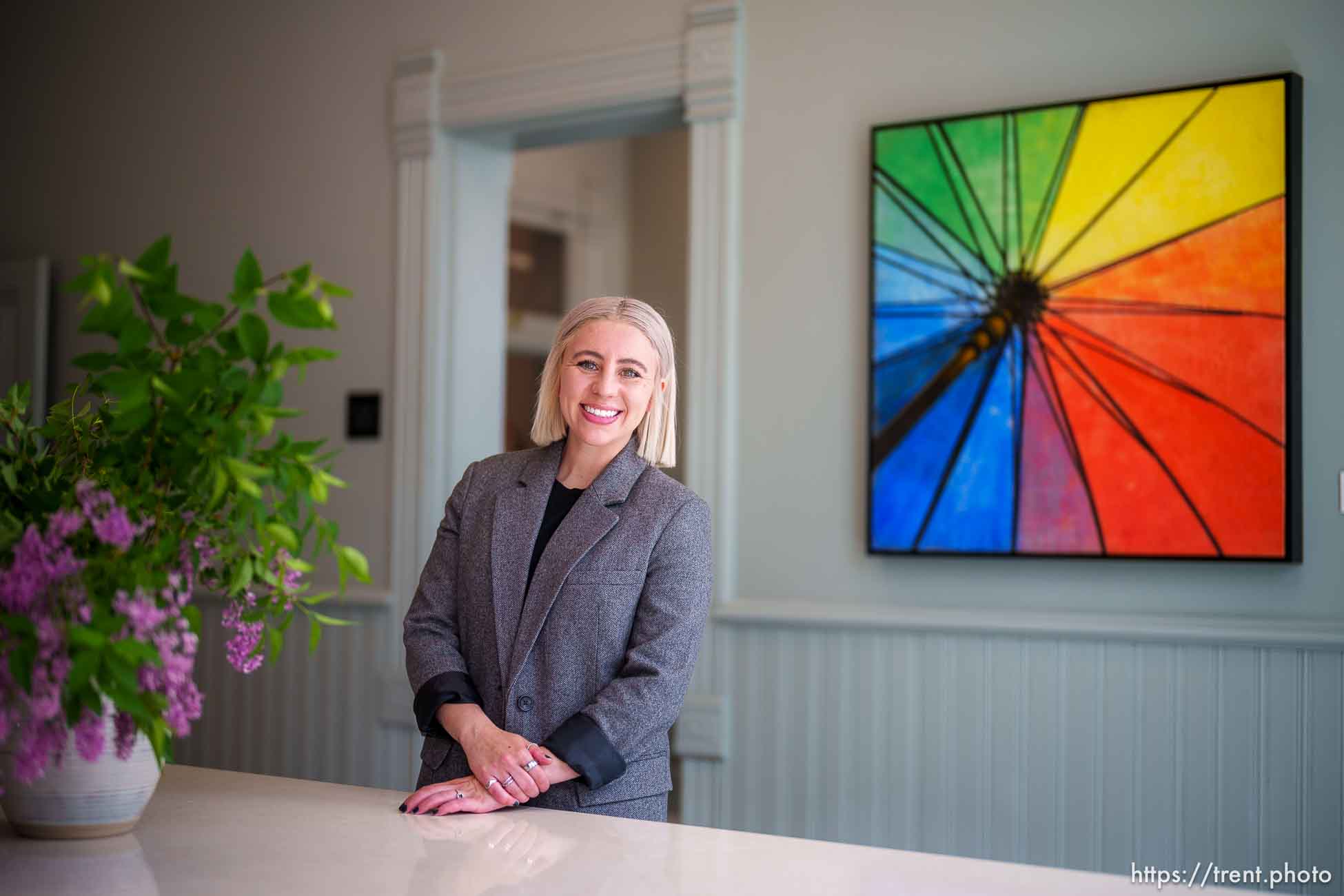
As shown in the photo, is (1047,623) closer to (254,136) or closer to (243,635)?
(243,635)

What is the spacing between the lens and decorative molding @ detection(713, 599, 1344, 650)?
8.93 feet

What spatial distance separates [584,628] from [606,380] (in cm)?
38

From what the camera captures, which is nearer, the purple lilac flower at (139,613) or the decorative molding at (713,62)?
the purple lilac flower at (139,613)

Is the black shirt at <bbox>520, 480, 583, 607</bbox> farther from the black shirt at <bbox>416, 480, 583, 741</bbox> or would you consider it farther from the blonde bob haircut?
the blonde bob haircut

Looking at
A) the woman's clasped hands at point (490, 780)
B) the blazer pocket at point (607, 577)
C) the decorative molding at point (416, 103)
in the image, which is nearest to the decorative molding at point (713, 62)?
the decorative molding at point (416, 103)

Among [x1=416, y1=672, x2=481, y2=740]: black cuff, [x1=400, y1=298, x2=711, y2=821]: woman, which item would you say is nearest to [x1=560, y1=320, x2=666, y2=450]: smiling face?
[x1=400, y1=298, x2=711, y2=821]: woman

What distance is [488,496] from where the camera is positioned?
6.73 feet

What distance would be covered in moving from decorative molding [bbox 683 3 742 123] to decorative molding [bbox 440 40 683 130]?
0.05 meters

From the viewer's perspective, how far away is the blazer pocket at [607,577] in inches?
74.9

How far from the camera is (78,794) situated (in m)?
1.37

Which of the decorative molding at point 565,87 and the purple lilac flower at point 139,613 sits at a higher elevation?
the decorative molding at point 565,87

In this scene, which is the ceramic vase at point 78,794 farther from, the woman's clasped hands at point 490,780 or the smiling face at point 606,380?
the smiling face at point 606,380

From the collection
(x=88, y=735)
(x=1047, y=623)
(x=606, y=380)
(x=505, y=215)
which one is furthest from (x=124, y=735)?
(x=505, y=215)

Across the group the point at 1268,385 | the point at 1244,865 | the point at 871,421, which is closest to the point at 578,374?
the point at 871,421
